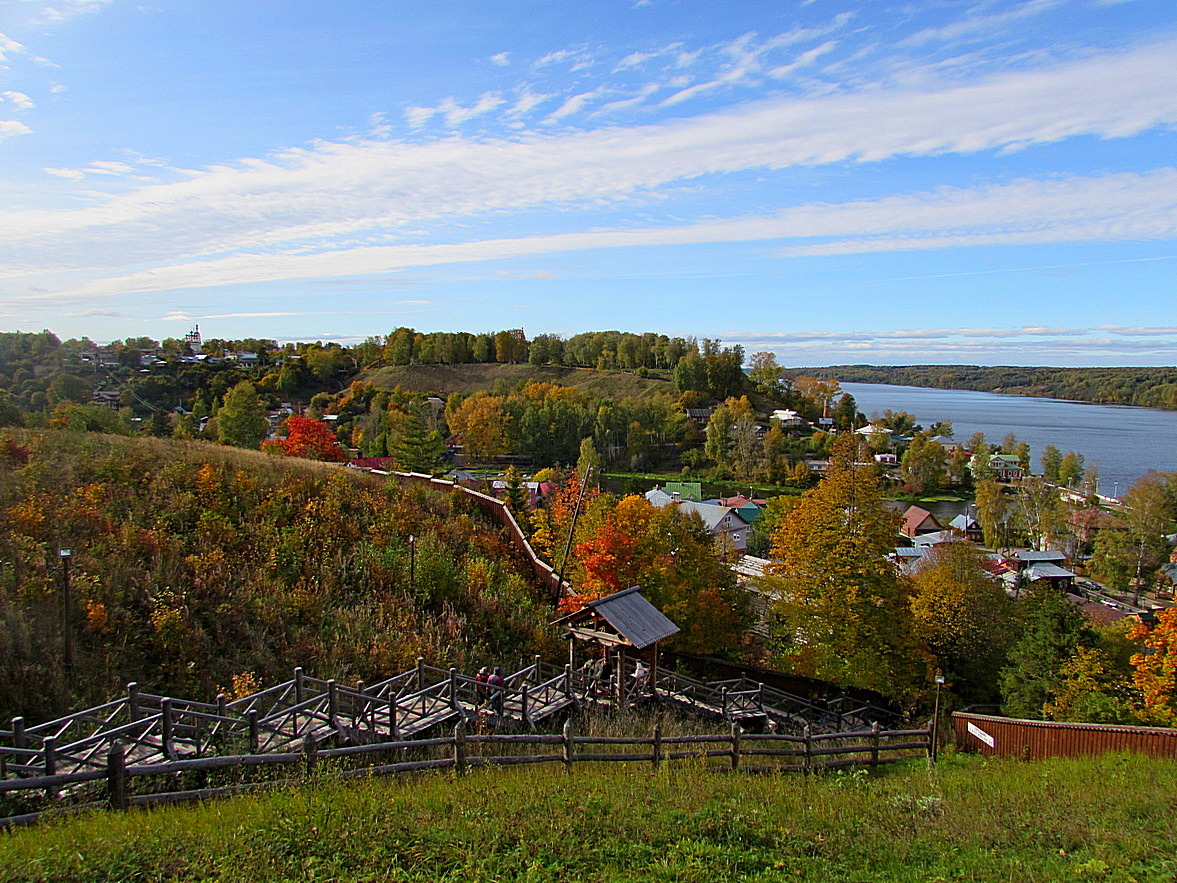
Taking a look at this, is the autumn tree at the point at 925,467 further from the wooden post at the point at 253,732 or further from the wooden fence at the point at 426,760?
the wooden post at the point at 253,732

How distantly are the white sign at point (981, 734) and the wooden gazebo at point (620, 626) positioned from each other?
6111 mm

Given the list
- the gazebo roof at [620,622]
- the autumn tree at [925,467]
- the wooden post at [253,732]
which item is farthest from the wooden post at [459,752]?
the autumn tree at [925,467]

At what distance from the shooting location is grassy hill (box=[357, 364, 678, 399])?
4606 inches

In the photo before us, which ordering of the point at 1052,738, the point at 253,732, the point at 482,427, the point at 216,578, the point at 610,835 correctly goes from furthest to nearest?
the point at 482,427
the point at 216,578
the point at 1052,738
the point at 253,732
the point at 610,835

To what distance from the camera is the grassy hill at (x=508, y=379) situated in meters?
117

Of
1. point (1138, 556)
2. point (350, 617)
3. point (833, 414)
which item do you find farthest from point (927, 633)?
point (833, 414)

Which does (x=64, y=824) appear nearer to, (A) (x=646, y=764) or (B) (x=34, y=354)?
(A) (x=646, y=764)

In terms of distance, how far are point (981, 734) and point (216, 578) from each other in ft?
52.1

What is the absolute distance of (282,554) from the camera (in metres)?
16.5

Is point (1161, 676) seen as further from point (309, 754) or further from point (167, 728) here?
point (167, 728)

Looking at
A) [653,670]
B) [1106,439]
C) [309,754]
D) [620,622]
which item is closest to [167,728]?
[309,754]

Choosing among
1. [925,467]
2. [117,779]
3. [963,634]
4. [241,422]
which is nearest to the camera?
[117,779]

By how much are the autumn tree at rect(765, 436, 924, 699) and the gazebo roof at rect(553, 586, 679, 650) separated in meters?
6.47

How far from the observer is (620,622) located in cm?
1287
